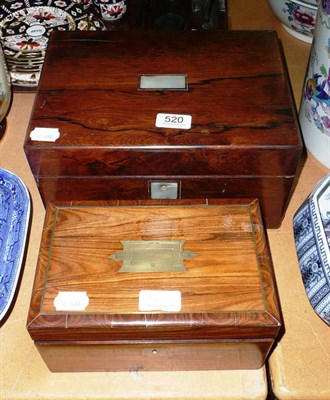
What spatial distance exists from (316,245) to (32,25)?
68cm

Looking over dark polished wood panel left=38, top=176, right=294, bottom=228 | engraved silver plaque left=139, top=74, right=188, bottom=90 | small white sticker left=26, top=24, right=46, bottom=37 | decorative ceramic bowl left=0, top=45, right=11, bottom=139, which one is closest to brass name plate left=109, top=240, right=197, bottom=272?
dark polished wood panel left=38, top=176, right=294, bottom=228

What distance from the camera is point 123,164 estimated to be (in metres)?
0.70

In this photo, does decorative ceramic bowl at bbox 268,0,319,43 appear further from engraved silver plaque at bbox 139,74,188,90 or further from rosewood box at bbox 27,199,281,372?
rosewood box at bbox 27,199,281,372

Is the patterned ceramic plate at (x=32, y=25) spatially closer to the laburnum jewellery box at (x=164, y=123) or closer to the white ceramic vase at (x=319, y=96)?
the laburnum jewellery box at (x=164, y=123)

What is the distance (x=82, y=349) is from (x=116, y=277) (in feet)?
0.31

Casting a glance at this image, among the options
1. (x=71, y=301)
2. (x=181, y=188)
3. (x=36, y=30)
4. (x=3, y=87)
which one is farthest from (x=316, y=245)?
(x=36, y=30)

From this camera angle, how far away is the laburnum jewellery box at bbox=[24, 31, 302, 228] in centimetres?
68

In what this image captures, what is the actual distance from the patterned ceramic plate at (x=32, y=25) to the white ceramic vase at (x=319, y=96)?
42 centimetres

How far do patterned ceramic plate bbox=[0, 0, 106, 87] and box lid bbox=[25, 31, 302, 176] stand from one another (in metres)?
0.13

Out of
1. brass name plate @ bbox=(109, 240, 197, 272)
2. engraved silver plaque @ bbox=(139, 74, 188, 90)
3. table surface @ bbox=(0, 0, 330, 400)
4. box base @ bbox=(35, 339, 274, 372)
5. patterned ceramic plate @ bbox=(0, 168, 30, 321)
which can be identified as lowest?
table surface @ bbox=(0, 0, 330, 400)

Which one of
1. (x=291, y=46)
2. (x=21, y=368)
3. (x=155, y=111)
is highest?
(x=155, y=111)

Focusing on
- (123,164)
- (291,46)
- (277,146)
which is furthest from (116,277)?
(291,46)

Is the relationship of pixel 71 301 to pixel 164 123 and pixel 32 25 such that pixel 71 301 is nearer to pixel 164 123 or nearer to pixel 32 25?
pixel 164 123

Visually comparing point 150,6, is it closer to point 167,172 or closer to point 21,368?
point 167,172
